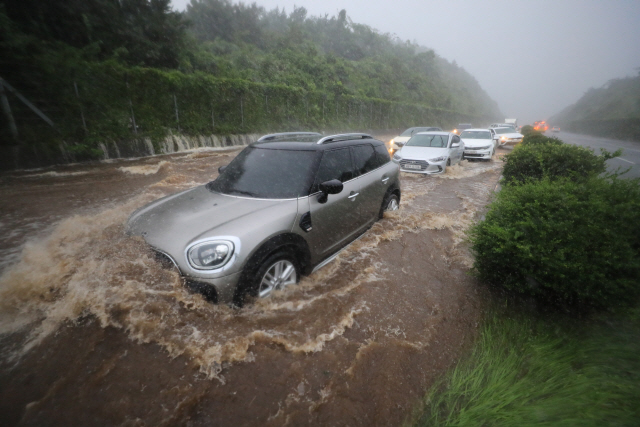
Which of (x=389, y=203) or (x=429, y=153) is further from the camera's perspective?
(x=429, y=153)

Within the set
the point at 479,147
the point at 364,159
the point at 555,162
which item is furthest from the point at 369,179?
the point at 479,147

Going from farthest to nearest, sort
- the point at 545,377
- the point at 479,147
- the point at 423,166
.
Result: the point at 479,147 → the point at 423,166 → the point at 545,377

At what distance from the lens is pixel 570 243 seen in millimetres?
2666

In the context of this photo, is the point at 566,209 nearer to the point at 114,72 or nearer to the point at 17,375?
the point at 17,375

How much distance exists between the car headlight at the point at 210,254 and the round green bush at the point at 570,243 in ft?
8.75

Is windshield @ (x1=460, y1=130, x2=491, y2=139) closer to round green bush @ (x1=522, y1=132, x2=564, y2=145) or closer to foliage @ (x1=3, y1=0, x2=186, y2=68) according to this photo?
round green bush @ (x1=522, y1=132, x2=564, y2=145)

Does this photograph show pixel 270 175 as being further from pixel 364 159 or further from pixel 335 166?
pixel 364 159

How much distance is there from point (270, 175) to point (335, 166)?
0.88 m

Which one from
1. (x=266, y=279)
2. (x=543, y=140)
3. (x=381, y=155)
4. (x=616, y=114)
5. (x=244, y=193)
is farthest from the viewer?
(x=616, y=114)

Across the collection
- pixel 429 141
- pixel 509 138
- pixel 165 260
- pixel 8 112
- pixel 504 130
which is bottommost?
pixel 509 138

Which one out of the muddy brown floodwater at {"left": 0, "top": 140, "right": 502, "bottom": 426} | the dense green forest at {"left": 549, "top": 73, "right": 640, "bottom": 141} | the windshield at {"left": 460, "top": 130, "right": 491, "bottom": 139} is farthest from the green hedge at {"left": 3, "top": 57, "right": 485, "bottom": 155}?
the dense green forest at {"left": 549, "top": 73, "right": 640, "bottom": 141}

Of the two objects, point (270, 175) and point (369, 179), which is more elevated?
point (270, 175)

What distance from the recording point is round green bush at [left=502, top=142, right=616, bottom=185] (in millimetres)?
5511

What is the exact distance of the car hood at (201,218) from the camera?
2.78 metres
